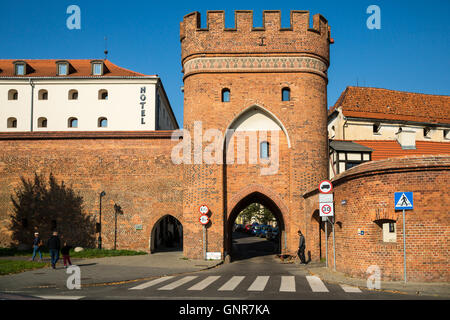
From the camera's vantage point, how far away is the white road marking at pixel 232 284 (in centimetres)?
1217

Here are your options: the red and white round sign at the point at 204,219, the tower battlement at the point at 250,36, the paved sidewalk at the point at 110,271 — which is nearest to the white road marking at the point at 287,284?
the paved sidewalk at the point at 110,271

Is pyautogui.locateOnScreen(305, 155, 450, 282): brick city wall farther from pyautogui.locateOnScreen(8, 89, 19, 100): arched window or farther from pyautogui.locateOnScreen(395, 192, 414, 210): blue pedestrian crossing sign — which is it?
pyautogui.locateOnScreen(8, 89, 19, 100): arched window

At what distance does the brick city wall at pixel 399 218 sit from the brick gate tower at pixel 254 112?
26.7 ft

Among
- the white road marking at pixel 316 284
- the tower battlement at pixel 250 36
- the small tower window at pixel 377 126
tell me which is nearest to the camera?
the white road marking at pixel 316 284

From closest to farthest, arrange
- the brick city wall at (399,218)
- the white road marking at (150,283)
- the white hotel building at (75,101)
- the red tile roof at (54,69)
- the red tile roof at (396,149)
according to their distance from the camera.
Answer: the white road marking at (150,283) < the brick city wall at (399,218) < the red tile roof at (396,149) < the white hotel building at (75,101) < the red tile roof at (54,69)

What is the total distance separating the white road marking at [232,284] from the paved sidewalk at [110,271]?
303cm

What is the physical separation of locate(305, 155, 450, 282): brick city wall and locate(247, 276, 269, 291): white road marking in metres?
2.97

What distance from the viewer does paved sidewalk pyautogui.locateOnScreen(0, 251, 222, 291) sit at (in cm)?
1370

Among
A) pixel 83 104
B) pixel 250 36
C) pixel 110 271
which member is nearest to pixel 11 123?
pixel 83 104

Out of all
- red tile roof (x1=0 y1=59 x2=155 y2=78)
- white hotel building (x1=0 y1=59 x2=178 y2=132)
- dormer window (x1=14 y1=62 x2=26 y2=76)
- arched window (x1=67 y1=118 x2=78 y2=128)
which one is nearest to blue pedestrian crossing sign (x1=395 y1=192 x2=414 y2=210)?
white hotel building (x1=0 y1=59 x2=178 y2=132)

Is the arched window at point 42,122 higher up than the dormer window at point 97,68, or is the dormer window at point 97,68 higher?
the dormer window at point 97,68

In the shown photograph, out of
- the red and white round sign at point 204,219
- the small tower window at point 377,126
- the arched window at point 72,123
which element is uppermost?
the arched window at point 72,123

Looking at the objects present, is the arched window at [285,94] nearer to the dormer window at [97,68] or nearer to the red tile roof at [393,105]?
the red tile roof at [393,105]

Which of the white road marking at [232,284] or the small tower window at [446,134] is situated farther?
the small tower window at [446,134]
